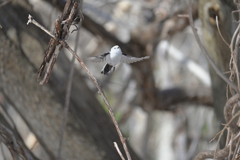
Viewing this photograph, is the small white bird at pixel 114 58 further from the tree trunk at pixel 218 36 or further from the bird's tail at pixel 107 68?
the tree trunk at pixel 218 36

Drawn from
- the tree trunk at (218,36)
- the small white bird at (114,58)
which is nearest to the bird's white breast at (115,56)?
the small white bird at (114,58)

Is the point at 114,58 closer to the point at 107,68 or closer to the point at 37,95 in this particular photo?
the point at 107,68

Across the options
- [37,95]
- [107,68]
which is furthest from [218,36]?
[37,95]

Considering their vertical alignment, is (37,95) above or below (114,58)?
above

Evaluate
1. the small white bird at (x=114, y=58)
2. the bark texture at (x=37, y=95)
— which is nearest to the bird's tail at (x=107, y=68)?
the small white bird at (x=114, y=58)

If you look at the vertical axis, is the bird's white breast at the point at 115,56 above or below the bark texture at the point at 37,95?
below

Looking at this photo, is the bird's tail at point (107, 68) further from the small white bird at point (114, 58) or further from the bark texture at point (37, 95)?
the bark texture at point (37, 95)

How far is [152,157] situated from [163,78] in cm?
112

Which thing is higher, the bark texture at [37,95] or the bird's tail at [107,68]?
the bark texture at [37,95]

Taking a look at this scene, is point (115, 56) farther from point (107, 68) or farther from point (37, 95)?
point (37, 95)

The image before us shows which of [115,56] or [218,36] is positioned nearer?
[115,56]

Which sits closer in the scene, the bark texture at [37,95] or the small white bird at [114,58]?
the small white bird at [114,58]

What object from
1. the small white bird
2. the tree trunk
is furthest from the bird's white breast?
the tree trunk

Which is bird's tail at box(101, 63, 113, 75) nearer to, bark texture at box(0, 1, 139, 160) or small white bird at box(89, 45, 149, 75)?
small white bird at box(89, 45, 149, 75)
